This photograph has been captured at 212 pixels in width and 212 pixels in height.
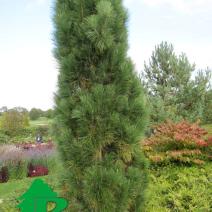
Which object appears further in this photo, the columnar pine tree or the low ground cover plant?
the low ground cover plant

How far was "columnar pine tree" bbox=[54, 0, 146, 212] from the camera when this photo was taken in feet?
11.3

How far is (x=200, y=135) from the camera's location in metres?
7.63

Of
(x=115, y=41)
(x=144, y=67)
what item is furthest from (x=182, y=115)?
(x=115, y=41)

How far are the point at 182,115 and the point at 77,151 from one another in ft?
52.6

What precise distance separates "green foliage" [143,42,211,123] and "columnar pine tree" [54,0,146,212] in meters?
15.5

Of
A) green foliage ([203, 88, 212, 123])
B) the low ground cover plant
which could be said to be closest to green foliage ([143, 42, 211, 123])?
green foliage ([203, 88, 212, 123])

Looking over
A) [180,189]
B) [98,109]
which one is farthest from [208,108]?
[98,109]

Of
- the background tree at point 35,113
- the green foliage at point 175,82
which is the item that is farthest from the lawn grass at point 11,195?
the background tree at point 35,113

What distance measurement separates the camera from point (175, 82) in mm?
19938

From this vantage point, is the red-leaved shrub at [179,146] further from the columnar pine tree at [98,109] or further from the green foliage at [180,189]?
the columnar pine tree at [98,109]

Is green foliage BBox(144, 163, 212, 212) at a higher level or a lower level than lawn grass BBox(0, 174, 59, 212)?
higher

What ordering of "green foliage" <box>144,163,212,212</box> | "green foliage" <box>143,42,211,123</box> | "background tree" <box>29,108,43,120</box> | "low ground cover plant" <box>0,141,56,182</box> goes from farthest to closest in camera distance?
"background tree" <box>29,108,43,120</box> < "green foliage" <box>143,42,211,123</box> < "low ground cover plant" <box>0,141,56,182</box> < "green foliage" <box>144,163,212,212</box>

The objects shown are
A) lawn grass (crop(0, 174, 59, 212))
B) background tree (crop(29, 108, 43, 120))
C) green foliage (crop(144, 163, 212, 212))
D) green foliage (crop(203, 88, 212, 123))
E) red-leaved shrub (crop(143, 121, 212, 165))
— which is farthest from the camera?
background tree (crop(29, 108, 43, 120))

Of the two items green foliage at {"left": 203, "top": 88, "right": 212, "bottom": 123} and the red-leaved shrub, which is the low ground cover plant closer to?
the red-leaved shrub
